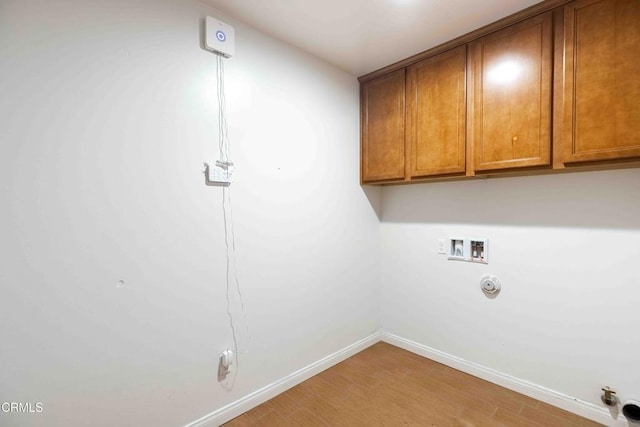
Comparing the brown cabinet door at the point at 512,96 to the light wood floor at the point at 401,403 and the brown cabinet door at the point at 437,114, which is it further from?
the light wood floor at the point at 401,403

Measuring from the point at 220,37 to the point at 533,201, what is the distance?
92.7 inches

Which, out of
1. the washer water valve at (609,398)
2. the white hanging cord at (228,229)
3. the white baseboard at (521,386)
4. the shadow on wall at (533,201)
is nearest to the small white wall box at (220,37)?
the white hanging cord at (228,229)

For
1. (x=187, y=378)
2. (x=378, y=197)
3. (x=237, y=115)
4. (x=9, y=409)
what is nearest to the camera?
(x=9, y=409)

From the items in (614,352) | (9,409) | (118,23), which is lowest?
(614,352)

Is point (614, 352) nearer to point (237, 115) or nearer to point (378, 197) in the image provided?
point (378, 197)

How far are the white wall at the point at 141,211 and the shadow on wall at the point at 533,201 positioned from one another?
1.05m

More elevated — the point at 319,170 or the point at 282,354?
the point at 319,170

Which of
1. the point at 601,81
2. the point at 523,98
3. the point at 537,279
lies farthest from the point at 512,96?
the point at 537,279

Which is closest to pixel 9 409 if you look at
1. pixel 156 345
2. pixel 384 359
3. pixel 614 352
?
pixel 156 345

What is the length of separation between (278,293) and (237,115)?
1.27 meters

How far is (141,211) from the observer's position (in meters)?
1.52

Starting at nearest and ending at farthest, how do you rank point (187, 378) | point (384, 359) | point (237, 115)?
point (187, 378) → point (237, 115) → point (384, 359)

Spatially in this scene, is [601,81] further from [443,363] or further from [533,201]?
[443,363]

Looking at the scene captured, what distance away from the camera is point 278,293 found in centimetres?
211
